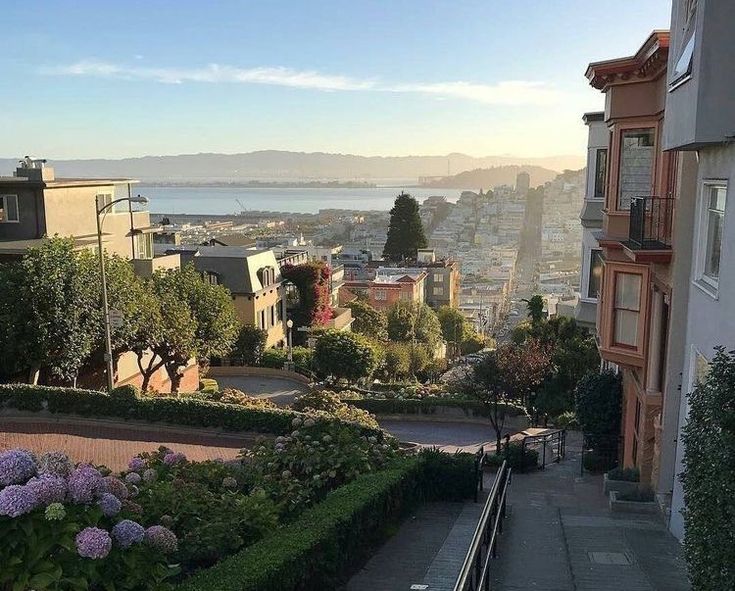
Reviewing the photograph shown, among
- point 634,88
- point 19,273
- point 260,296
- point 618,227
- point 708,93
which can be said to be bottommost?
point 260,296

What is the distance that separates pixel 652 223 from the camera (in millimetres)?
12492

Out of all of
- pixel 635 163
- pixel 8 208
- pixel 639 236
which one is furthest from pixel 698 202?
pixel 8 208

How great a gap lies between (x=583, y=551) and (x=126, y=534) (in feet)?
21.0

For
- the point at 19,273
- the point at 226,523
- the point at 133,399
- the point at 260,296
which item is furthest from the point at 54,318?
the point at 260,296

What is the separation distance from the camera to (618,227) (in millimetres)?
14516

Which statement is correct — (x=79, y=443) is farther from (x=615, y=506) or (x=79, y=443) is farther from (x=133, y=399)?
(x=615, y=506)

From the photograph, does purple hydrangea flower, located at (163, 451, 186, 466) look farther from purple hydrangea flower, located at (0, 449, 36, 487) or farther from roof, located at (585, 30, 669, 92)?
roof, located at (585, 30, 669, 92)

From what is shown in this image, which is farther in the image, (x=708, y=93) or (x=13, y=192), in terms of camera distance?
(x=13, y=192)

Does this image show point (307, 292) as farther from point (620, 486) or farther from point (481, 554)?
point (481, 554)

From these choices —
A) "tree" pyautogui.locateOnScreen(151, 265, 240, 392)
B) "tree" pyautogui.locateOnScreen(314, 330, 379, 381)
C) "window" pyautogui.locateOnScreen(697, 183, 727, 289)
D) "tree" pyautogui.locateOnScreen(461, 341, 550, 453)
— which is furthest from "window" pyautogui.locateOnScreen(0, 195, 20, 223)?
"window" pyautogui.locateOnScreen(697, 183, 727, 289)

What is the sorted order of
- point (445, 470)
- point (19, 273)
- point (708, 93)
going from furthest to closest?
point (19, 273)
point (445, 470)
point (708, 93)

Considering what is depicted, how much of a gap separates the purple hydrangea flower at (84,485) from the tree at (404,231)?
298 ft

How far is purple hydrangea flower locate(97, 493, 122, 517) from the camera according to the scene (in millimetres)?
5004

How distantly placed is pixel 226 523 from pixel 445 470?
5.37 meters
